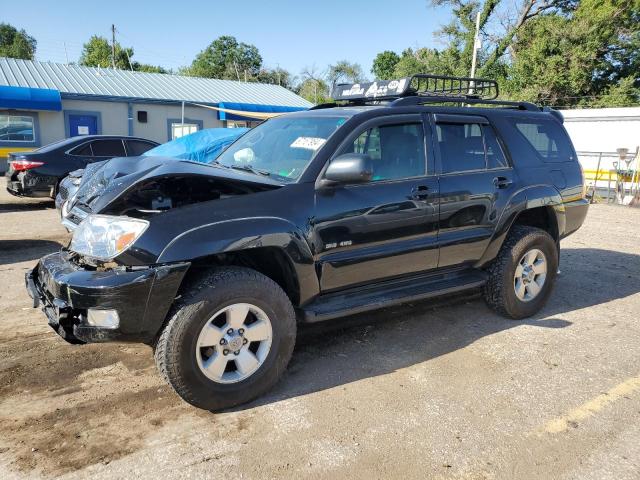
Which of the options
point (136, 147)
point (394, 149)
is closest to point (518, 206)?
point (394, 149)

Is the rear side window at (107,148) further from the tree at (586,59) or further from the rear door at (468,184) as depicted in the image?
the tree at (586,59)

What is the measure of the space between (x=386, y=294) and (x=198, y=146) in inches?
310

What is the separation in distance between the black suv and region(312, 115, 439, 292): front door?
11mm

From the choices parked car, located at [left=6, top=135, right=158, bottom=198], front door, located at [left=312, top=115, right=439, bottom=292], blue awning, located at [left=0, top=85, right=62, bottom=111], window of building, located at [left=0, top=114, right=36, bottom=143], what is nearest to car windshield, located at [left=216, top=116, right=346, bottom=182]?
front door, located at [left=312, top=115, right=439, bottom=292]

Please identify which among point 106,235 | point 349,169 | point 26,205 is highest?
point 349,169

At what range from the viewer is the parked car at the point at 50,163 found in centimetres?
978

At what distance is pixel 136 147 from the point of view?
1112 cm

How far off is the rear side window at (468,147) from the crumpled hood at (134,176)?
1605 millimetres

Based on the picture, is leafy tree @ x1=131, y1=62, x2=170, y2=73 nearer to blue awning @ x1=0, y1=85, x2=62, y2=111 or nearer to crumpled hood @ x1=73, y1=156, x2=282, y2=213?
blue awning @ x1=0, y1=85, x2=62, y2=111

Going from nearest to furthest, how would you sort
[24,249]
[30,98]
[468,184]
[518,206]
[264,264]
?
[264,264] → [468,184] → [518,206] → [24,249] → [30,98]

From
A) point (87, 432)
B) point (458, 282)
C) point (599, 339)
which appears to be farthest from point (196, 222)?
point (599, 339)

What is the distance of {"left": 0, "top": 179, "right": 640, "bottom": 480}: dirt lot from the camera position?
2643mm

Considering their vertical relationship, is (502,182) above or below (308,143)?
below

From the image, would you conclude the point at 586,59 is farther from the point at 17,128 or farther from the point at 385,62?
the point at 385,62
